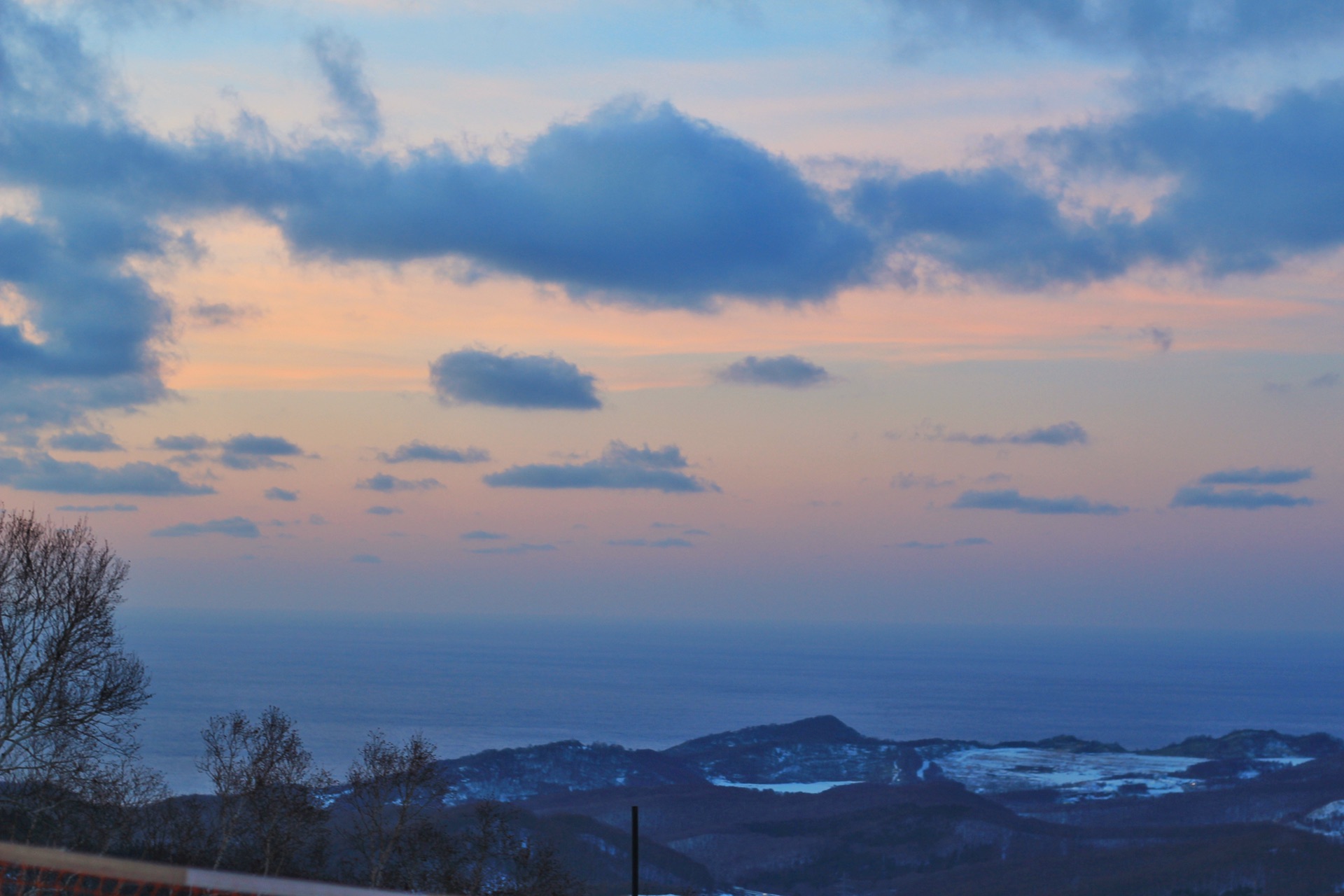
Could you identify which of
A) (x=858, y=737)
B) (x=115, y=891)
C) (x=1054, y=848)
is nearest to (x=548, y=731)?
(x=858, y=737)

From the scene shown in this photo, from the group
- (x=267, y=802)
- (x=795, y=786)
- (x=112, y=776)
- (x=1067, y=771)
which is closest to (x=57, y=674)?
(x=112, y=776)

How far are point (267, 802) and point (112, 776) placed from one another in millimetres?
5778

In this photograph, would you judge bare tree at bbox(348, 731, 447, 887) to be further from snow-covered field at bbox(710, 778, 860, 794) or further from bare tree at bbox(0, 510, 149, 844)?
snow-covered field at bbox(710, 778, 860, 794)

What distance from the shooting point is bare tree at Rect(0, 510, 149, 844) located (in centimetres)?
2247

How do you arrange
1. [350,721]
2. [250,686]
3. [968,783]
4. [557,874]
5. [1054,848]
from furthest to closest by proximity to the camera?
[250,686] → [350,721] → [968,783] → [1054,848] → [557,874]

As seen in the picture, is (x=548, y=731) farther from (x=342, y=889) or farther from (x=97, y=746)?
(x=342, y=889)

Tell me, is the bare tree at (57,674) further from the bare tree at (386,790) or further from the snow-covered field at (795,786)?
the snow-covered field at (795,786)

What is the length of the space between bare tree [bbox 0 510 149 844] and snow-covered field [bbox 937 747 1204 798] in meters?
123

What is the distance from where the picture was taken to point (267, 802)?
95.5 feet

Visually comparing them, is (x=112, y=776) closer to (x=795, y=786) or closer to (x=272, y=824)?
(x=272, y=824)

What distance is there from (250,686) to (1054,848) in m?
145

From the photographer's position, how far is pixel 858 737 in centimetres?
16525

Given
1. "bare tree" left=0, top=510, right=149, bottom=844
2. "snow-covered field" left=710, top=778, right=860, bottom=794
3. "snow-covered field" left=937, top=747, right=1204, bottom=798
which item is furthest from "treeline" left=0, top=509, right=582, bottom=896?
"snow-covered field" left=937, top=747, right=1204, bottom=798

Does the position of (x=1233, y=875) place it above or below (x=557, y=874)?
below
